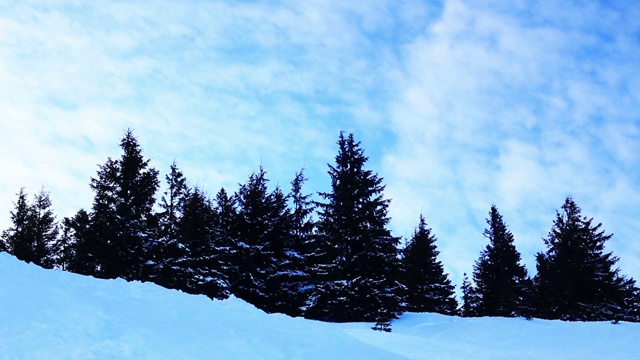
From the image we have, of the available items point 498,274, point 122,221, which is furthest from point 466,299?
point 122,221

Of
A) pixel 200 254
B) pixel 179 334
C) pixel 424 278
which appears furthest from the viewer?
pixel 424 278

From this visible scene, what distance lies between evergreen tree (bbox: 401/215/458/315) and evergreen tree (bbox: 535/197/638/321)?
823 cm

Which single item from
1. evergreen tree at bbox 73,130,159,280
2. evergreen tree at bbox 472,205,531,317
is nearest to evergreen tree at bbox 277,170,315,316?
evergreen tree at bbox 73,130,159,280

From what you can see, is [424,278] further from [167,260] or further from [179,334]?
[179,334]

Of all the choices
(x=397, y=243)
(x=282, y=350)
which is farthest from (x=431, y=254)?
(x=282, y=350)

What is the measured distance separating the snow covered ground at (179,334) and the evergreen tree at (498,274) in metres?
19.4

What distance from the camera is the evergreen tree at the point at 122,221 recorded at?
1093 inches

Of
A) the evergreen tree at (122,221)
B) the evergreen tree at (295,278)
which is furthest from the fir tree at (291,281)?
the evergreen tree at (122,221)

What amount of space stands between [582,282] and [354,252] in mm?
16437

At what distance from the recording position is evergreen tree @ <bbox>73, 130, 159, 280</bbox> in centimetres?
2777

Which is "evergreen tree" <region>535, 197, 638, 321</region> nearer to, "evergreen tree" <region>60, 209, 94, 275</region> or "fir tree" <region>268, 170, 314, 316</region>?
"fir tree" <region>268, 170, 314, 316</region>

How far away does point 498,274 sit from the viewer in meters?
39.3

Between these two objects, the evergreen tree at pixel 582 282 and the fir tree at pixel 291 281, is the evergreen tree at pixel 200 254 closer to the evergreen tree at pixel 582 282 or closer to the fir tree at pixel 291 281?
the fir tree at pixel 291 281

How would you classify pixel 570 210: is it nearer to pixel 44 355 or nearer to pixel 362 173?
pixel 362 173
